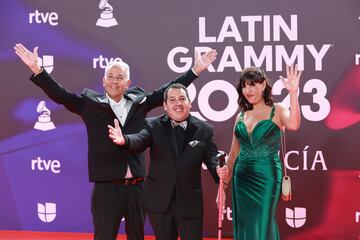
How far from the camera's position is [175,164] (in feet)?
11.2

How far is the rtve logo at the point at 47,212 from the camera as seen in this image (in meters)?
5.44

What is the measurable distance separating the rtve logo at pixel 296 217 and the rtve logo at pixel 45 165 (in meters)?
2.23

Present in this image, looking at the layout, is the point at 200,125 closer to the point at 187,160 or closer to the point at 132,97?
the point at 187,160

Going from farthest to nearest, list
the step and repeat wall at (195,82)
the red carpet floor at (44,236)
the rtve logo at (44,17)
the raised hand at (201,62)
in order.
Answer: the rtve logo at (44,17), the red carpet floor at (44,236), the step and repeat wall at (195,82), the raised hand at (201,62)

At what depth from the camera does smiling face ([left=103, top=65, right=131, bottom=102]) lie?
3.85 m

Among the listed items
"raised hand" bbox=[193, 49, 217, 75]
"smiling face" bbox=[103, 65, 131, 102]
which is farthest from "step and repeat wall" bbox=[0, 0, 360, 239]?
Result: "smiling face" bbox=[103, 65, 131, 102]

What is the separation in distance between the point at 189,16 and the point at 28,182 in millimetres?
2264

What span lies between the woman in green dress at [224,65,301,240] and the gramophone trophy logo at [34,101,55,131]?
2.42m

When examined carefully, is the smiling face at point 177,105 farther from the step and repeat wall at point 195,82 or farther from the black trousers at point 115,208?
the step and repeat wall at point 195,82

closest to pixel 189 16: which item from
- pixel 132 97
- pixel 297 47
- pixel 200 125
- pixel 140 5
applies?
pixel 140 5

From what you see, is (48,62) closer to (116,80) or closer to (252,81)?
(116,80)

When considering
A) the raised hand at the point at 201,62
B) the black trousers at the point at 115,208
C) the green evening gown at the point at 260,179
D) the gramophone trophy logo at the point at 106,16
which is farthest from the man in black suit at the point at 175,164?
the gramophone trophy logo at the point at 106,16

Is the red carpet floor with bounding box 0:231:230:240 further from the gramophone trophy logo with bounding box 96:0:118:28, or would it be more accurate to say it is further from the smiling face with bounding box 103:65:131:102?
the gramophone trophy logo with bounding box 96:0:118:28

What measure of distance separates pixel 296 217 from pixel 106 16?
257 cm
